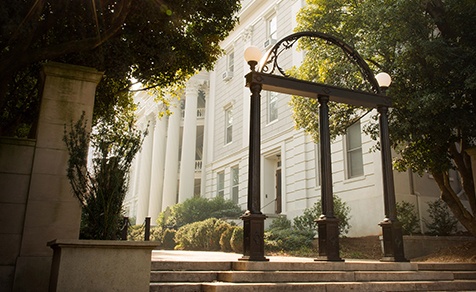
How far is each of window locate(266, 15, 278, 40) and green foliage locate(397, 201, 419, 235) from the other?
12873 millimetres

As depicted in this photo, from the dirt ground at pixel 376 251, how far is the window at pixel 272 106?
928cm

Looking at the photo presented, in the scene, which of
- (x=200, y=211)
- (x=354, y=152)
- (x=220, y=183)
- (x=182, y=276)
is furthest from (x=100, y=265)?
(x=220, y=183)

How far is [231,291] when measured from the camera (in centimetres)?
571

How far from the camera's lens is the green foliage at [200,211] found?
75.6 feet

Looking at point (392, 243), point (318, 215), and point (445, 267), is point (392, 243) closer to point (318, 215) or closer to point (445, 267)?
point (445, 267)

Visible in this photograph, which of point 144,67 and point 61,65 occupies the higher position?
point 144,67

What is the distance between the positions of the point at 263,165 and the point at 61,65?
16.4 metres

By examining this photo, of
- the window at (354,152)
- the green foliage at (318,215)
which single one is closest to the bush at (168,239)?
the green foliage at (318,215)

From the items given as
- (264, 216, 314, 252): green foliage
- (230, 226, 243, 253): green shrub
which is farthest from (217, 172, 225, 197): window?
(230, 226, 243, 253): green shrub

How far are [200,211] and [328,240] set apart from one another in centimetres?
1594

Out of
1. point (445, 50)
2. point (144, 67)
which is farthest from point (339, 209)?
point (144, 67)

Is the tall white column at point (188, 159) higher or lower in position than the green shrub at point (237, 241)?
higher

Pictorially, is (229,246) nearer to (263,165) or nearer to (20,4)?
(263,165)

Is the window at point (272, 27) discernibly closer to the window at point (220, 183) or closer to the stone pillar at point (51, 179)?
the window at point (220, 183)
